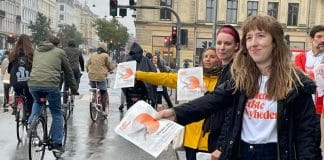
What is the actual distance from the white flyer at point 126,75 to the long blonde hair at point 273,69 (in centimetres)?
318

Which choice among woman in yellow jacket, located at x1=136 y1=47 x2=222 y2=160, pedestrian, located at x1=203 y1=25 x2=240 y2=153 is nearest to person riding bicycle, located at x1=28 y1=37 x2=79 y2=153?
woman in yellow jacket, located at x1=136 y1=47 x2=222 y2=160

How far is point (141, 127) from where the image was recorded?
10.4ft

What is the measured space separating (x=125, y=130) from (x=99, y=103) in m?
9.99

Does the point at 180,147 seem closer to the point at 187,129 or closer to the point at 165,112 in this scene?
the point at 187,129

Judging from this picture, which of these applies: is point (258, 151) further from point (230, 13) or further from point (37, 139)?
point (230, 13)

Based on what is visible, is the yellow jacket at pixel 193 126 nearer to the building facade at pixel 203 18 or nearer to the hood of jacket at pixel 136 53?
the hood of jacket at pixel 136 53

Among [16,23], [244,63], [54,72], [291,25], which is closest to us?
[244,63]

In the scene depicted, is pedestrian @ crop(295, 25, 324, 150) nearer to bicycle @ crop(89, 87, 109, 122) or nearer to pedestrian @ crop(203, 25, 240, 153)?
pedestrian @ crop(203, 25, 240, 153)

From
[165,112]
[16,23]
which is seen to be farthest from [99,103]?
[16,23]

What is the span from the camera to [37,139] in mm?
7629

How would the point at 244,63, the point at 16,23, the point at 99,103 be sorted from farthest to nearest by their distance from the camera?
the point at 16,23 < the point at 99,103 < the point at 244,63

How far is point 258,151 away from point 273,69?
47 centimetres

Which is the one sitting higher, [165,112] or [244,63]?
[244,63]

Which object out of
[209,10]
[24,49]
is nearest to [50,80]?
[24,49]
